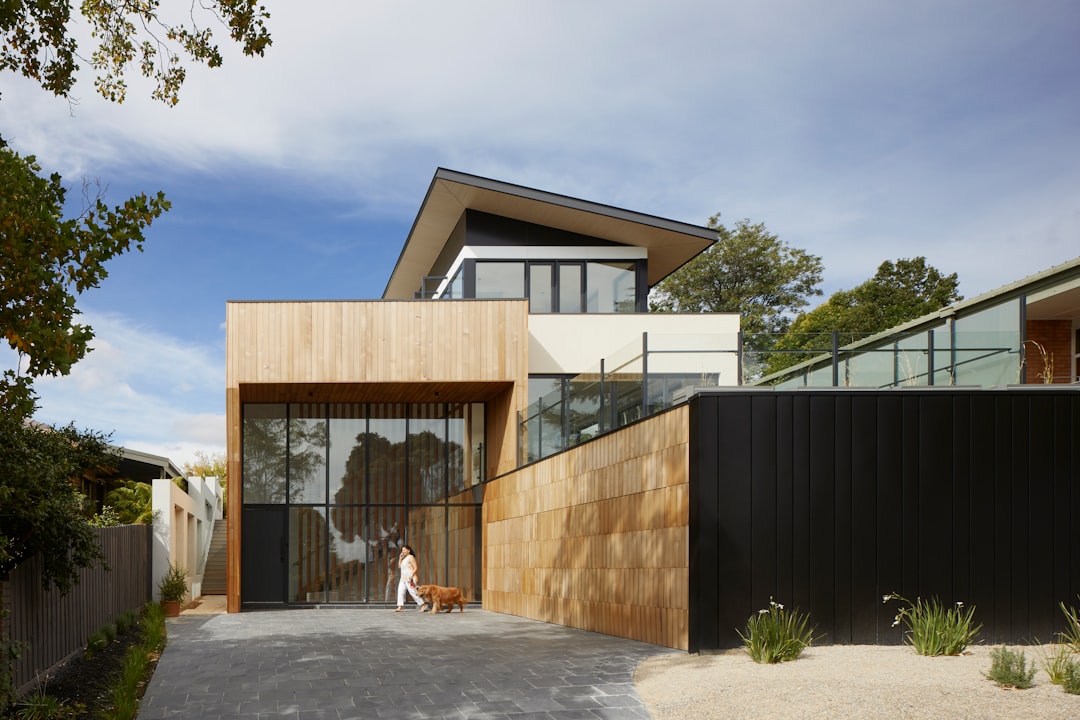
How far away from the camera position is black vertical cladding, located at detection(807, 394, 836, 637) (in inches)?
399

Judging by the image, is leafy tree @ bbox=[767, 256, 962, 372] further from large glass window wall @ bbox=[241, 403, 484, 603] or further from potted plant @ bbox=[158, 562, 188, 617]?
potted plant @ bbox=[158, 562, 188, 617]

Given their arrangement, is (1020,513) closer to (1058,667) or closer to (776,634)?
(1058,667)

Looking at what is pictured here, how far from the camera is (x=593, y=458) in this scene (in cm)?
1405

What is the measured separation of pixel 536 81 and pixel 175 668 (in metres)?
12.5

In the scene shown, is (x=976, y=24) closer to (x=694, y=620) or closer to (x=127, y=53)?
(x=694, y=620)

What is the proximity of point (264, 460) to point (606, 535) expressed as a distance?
1071 centimetres

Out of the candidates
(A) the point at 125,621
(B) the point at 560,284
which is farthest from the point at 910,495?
(B) the point at 560,284

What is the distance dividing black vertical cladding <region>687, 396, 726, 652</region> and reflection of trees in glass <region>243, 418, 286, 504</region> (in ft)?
43.4

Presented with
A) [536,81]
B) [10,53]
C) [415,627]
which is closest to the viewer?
[10,53]

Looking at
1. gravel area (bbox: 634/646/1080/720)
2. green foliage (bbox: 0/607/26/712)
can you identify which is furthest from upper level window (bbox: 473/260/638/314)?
green foliage (bbox: 0/607/26/712)

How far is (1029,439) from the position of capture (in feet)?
34.7

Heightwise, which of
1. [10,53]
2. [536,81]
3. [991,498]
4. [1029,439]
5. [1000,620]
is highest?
[536,81]

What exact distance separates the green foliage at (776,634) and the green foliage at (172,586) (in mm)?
12934

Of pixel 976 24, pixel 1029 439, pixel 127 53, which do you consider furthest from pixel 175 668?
pixel 976 24
